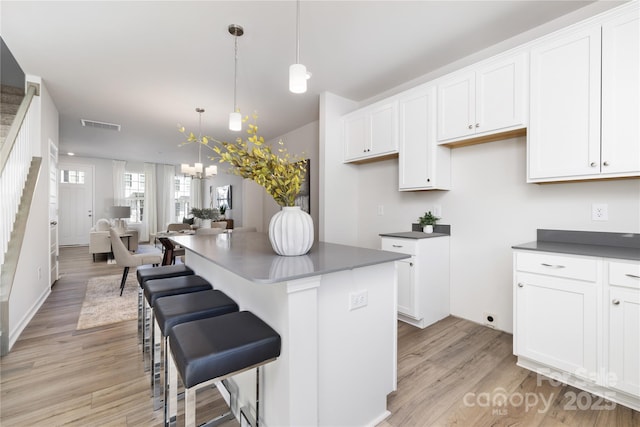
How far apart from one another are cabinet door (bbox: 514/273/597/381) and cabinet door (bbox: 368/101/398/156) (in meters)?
1.84

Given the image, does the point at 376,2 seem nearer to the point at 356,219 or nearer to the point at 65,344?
the point at 356,219

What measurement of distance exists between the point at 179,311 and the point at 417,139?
265 cm

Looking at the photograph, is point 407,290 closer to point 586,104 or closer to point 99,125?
point 586,104

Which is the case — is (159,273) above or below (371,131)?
below

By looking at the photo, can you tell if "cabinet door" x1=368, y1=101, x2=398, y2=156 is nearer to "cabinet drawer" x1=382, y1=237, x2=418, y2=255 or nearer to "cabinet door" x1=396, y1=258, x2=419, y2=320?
"cabinet drawer" x1=382, y1=237, x2=418, y2=255

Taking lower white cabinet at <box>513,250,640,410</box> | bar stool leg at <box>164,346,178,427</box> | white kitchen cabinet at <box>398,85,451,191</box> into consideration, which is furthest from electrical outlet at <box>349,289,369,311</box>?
white kitchen cabinet at <box>398,85,451,191</box>

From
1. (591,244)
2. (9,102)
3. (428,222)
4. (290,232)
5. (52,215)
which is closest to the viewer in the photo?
(290,232)

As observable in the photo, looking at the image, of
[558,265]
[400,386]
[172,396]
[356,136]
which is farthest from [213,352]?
[356,136]

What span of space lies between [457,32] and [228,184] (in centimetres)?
846

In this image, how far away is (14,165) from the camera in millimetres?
2504

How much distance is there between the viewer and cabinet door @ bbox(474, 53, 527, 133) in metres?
2.25

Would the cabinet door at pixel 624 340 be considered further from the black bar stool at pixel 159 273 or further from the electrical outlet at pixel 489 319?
the black bar stool at pixel 159 273

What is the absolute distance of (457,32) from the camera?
2.49m

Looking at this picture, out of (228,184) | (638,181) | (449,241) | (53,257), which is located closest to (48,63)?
(53,257)
